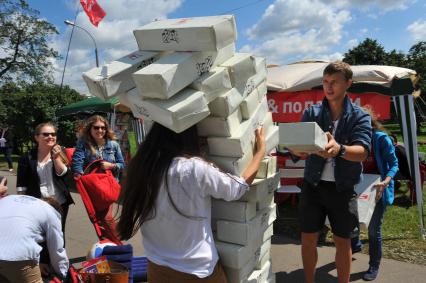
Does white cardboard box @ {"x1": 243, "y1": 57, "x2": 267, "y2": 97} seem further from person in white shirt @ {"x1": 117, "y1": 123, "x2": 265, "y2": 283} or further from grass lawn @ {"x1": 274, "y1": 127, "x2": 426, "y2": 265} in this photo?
grass lawn @ {"x1": 274, "y1": 127, "x2": 426, "y2": 265}

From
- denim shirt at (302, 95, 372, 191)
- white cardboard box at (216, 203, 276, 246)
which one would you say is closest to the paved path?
denim shirt at (302, 95, 372, 191)

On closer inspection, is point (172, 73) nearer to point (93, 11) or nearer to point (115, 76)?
point (115, 76)

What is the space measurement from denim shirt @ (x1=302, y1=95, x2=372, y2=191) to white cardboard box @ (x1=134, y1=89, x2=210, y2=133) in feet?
4.29

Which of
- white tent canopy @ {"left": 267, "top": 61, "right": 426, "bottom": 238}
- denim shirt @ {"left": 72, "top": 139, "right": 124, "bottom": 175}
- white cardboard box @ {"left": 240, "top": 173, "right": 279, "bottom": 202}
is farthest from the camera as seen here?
white tent canopy @ {"left": 267, "top": 61, "right": 426, "bottom": 238}

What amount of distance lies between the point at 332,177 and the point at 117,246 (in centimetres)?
226

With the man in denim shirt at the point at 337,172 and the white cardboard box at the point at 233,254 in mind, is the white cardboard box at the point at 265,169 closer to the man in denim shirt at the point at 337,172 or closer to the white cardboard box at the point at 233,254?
the man in denim shirt at the point at 337,172

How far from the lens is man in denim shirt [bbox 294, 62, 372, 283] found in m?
2.71

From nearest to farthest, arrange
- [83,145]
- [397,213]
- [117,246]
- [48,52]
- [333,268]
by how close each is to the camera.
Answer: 1. [117,246]
2. [333,268]
3. [83,145]
4. [397,213]
5. [48,52]

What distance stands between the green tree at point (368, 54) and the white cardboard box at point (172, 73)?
141 ft

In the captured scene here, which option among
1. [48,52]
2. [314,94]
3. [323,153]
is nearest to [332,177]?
[323,153]

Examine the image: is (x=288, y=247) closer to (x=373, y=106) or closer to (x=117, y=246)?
(x=117, y=246)

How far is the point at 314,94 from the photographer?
6.45 m

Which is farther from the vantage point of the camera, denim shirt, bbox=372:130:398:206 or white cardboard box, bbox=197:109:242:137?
denim shirt, bbox=372:130:398:206

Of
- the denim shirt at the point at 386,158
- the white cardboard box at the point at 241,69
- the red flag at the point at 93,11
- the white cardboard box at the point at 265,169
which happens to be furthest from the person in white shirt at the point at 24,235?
the red flag at the point at 93,11
